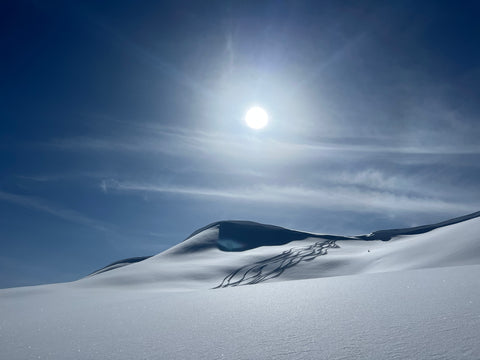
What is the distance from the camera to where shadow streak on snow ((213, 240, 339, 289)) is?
13.9 metres

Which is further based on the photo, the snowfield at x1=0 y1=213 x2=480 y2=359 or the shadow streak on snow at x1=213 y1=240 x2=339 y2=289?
the shadow streak on snow at x1=213 y1=240 x2=339 y2=289

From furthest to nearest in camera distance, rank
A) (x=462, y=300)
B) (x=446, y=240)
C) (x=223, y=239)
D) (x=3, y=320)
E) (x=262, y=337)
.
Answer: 1. (x=223, y=239)
2. (x=446, y=240)
3. (x=3, y=320)
4. (x=462, y=300)
5. (x=262, y=337)

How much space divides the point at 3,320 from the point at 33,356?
2925 mm

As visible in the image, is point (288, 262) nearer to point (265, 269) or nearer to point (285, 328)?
point (265, 269)

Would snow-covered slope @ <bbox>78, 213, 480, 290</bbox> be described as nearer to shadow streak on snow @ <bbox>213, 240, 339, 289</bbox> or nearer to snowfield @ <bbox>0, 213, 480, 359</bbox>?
shadow streak on snow @ <bbox>213, 240, 339, 289</bbox>

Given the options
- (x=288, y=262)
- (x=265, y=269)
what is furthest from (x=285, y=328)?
(x=288, y=262)

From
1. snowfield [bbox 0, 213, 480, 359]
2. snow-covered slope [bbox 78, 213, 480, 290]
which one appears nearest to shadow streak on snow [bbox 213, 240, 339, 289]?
snow-covered slope [bbox 78, 213, 480, 290]

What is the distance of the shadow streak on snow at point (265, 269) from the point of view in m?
13.9

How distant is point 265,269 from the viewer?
15766mm

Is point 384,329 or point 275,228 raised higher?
point 275,228

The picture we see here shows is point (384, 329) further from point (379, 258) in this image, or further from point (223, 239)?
point (223, 239)

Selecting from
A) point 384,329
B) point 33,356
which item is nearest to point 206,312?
point 33,356

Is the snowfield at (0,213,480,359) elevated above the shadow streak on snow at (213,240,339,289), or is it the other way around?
the shadow streak on snow at (213,240,339,289)

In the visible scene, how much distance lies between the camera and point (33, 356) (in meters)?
2.93
